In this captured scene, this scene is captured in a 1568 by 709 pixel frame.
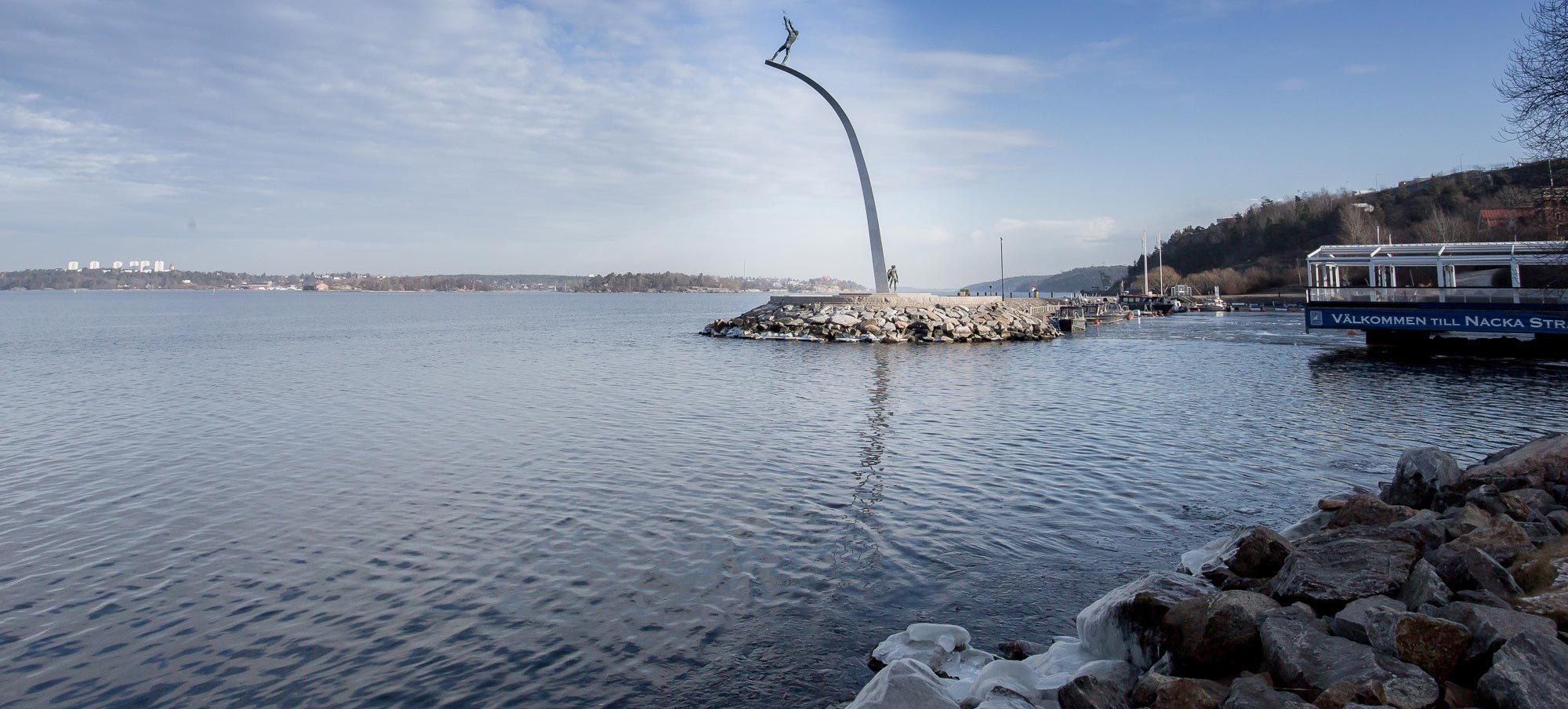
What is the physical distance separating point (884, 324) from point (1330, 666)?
135 ft

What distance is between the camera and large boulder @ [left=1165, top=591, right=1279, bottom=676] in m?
5.41

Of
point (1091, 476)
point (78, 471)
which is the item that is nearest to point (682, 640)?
point (1091, 476)

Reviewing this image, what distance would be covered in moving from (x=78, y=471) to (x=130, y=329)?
61137 mm

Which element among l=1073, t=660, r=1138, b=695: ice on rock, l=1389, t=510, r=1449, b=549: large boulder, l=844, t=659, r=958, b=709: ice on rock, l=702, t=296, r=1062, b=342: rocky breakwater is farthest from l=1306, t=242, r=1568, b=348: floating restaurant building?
l=844, t=659, r=958, b=709: ice on rock

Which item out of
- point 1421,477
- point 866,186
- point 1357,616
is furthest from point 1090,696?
point 866,186

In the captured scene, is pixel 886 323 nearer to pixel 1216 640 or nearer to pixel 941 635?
pixel 941 635

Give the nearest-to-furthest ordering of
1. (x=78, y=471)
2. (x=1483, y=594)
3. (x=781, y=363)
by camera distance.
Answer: (x=1483, y=594), (x=78, y=471), (x=781, y=363)

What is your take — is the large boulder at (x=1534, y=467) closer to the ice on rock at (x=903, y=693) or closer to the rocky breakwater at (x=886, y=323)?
the ice on rock at (x=903, y=693)

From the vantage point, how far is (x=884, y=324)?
45.8m

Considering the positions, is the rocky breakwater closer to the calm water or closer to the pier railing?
the pier railing

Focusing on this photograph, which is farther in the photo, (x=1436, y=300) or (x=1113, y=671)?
(x=1436, y=300)

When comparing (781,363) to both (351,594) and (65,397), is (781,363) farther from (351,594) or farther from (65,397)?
(351,594)

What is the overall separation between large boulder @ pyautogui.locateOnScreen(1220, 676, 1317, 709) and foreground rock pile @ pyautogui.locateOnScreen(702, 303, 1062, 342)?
39.5 meters

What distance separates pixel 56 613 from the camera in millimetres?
7457
